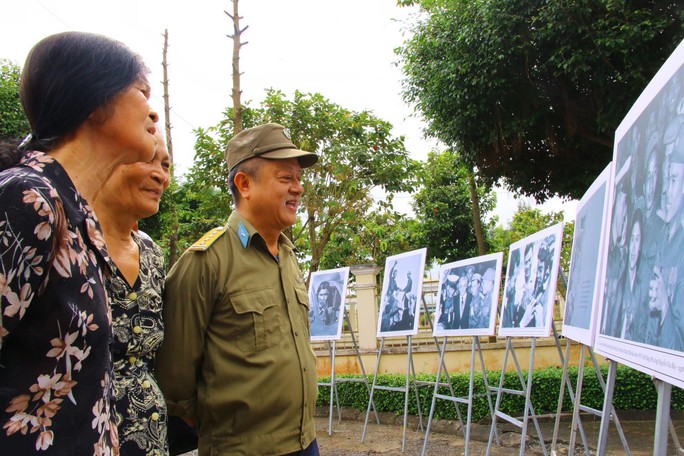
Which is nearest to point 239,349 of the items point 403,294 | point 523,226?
point 403,294

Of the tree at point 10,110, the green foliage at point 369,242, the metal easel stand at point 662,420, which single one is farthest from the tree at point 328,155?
the metal easel stand at point 662,420

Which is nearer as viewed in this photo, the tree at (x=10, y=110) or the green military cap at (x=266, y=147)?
the green military cap at (x=266, y=147)

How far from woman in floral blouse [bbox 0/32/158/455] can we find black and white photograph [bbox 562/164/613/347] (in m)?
1.95

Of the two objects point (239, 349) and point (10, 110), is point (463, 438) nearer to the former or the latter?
point (239, 349)

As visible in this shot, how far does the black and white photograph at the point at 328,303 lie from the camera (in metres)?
6.62

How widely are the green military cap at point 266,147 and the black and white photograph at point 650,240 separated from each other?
1.23 metres

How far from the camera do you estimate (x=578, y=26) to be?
7.22 meters

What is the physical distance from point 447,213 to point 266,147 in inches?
547

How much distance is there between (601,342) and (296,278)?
1246 mm

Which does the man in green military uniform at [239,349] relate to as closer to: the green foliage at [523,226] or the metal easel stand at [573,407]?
the metal easel stand at [573,407]

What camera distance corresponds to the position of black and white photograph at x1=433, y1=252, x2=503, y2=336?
4766 millimetres

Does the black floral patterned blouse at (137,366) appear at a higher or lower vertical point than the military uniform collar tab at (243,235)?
lower

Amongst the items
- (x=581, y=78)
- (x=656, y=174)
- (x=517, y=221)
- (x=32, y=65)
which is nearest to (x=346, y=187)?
(x=581, y=78)

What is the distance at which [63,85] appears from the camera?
3.64ft
